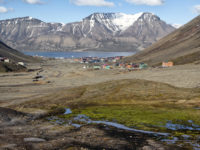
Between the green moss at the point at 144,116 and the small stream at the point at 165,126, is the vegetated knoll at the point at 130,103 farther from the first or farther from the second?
the small stream at the point at 165,126

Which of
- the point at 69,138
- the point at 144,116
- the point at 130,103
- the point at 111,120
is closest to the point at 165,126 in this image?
the point at 144,116

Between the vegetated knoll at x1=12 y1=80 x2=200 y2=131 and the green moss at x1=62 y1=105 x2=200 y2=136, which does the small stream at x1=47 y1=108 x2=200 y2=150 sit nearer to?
the green moss at x1=62 y1=105 x2=200 y2=136

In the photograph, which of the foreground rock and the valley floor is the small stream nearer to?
the valley floor

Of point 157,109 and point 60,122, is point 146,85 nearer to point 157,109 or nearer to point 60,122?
point 157,109

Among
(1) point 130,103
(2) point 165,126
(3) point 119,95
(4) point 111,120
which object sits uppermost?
(3) point 119,95

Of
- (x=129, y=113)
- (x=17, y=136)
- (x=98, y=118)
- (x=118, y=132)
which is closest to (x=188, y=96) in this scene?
(x=129, y=113)

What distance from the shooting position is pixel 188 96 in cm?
7719

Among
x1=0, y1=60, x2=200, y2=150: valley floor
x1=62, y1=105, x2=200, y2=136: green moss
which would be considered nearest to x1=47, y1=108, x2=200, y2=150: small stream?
x1=0, y1=60, x2=200, y2=150: valley floor

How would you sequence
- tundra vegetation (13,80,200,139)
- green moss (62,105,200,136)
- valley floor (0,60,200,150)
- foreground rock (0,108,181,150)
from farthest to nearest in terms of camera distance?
tundra vegetation (13,80,200,139)
green moss (62,105,200,136)
valley floor (0,60,200,150)
foreground rock (0,108,181,150)

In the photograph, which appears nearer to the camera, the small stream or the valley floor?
the valley floor

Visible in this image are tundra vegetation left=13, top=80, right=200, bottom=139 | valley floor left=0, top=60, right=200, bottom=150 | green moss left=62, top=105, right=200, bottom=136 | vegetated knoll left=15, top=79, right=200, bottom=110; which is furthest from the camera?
vegetated knoll left=15, top=79, right=200, bottom=110

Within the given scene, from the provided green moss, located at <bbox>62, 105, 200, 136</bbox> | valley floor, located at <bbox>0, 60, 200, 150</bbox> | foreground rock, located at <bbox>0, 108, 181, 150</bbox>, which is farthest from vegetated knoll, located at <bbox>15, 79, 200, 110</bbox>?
foreground rock, located at <bbox>0, 108, 181, 150</bbox>

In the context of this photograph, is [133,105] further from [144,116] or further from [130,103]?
[144,116]

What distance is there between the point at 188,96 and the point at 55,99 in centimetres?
4213
